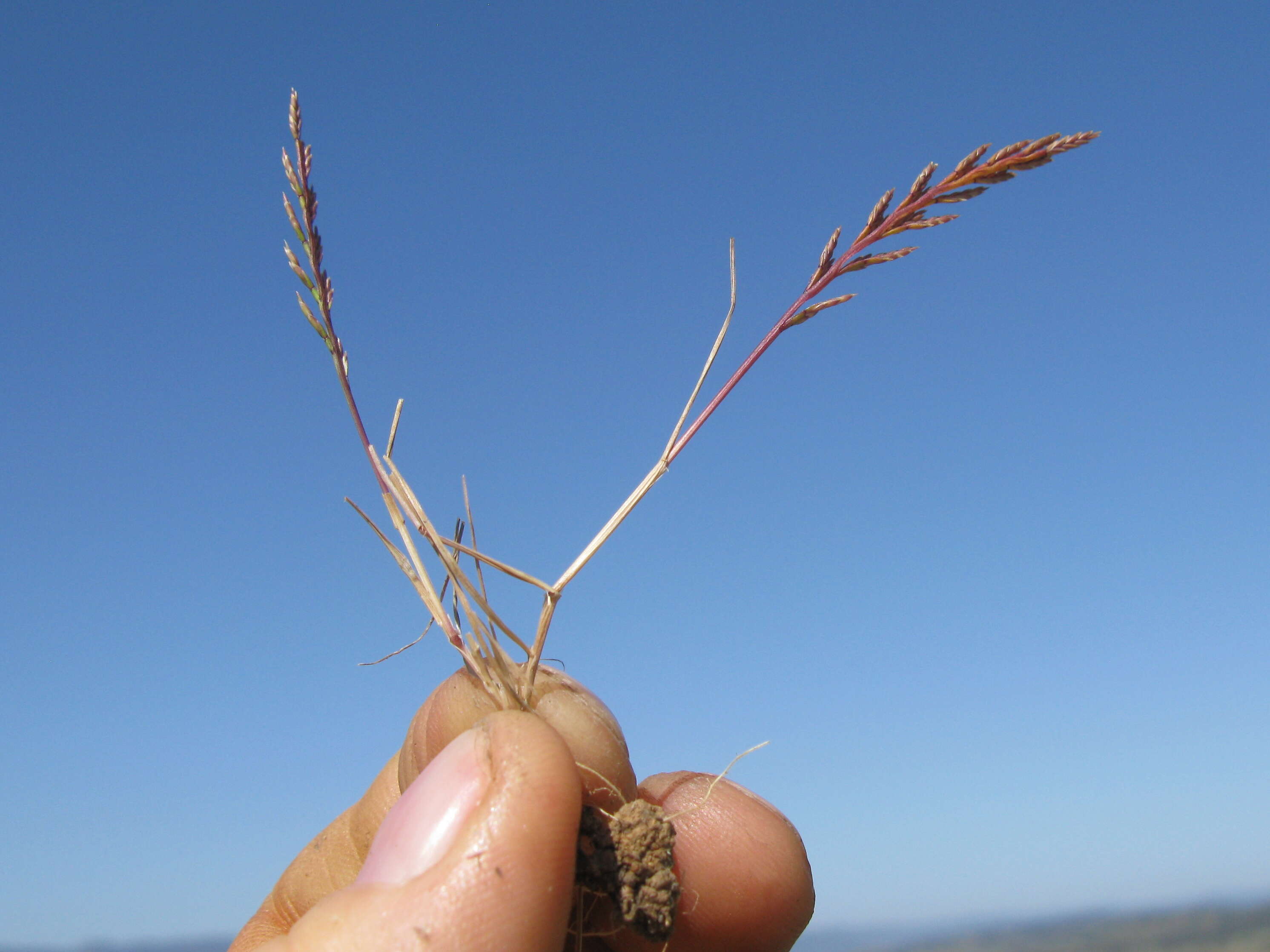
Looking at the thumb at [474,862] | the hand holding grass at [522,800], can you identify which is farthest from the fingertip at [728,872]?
the thumb at [474,862]

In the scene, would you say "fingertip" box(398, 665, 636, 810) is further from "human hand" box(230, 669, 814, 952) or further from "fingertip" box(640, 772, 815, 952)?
"fingertip" box(640, 772, 815, 952)

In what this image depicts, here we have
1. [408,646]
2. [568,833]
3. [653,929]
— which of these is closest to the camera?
[568,833]

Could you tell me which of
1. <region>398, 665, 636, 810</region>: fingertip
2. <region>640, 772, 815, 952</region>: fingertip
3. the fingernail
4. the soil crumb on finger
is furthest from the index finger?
<region>640, 772, 815, 952</region>: fingertip

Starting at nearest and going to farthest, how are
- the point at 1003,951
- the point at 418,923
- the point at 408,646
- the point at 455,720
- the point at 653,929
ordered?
the point at 418,923
the point at 653,929
the point at 455,720
the point at 408,646
the point at 1003,951

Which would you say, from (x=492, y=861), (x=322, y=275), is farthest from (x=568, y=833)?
(x=322, y=275)

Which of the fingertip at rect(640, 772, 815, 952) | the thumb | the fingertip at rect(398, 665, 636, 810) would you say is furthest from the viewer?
the fingertip at rect(640, 772, 815, 952)

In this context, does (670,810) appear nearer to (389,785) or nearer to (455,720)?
(455,720)

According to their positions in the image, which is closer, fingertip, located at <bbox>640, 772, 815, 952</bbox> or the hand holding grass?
the hand holding grass

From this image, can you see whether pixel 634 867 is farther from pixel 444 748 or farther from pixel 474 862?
pixel 444 748
